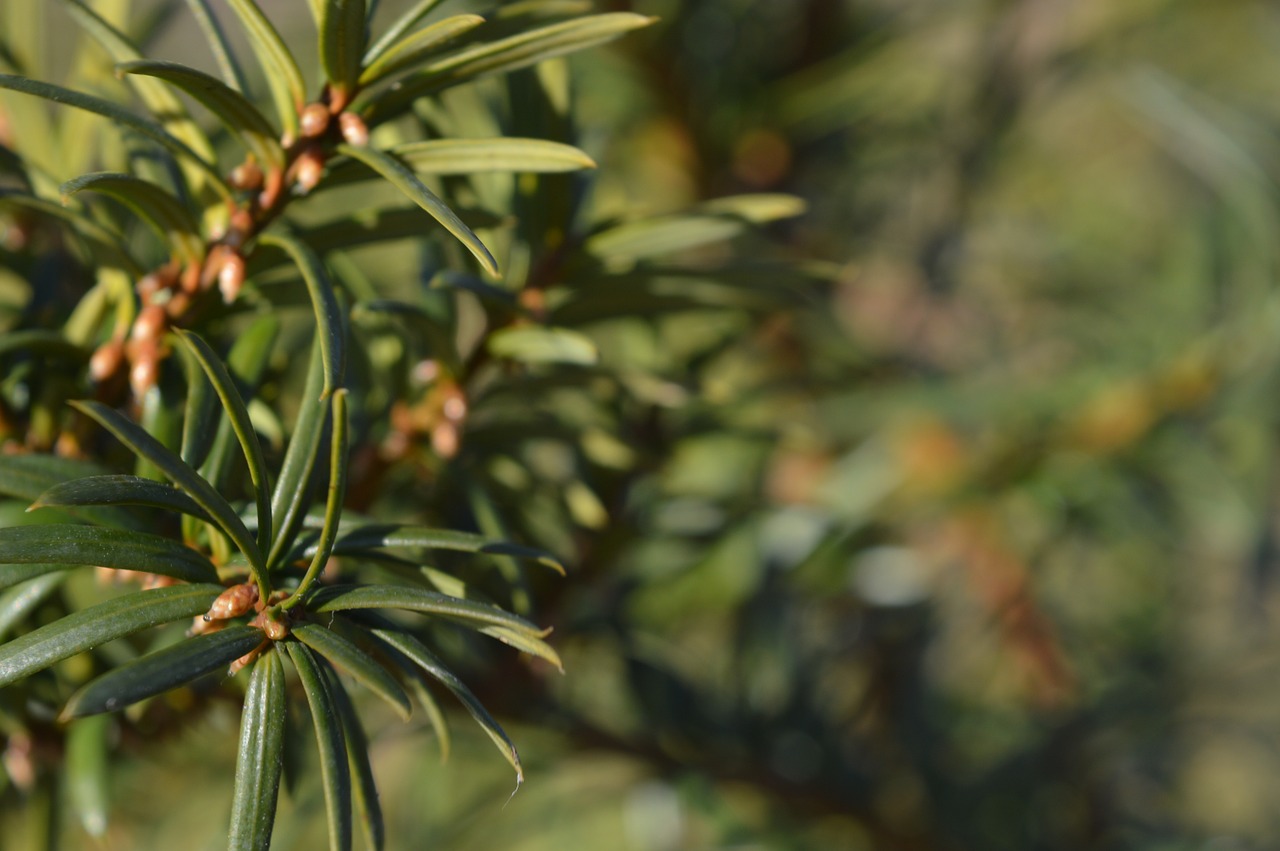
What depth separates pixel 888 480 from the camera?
0.57 metres

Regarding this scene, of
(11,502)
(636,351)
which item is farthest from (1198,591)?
(11,502)

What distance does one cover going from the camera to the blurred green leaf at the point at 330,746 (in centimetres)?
18

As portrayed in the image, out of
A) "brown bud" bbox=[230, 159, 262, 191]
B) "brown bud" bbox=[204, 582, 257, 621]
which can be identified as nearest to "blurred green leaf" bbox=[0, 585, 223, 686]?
"brown bud" bbox=[204, 582, 257, 621]

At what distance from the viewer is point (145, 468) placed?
0.23 m

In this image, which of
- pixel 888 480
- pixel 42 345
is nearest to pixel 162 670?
pixel 42 345

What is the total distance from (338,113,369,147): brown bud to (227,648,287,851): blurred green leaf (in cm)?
12

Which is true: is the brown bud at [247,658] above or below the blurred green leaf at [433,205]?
below

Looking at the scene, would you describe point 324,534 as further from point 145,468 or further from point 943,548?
point 943,548

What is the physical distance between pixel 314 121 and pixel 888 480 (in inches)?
16.1

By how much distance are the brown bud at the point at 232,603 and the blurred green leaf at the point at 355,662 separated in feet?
0.05

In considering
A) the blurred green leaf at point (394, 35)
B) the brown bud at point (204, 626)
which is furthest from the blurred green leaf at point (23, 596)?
the blurred green leaf at point (394, 35)

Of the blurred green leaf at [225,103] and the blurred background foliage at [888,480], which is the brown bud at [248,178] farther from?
the blurred background foliage at [888,480]

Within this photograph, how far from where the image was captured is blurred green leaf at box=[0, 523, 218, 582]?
0.18 metres

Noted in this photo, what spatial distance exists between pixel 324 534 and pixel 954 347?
72 centimetres
